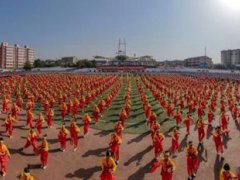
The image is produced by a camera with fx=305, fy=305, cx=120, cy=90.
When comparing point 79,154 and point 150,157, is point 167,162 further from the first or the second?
point 79,154

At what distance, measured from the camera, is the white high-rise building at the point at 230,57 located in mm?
163750

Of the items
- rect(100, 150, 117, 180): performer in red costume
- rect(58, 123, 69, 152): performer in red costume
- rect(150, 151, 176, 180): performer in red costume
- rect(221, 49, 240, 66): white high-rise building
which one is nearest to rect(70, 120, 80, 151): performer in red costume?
rect(58, 123, 69, 152): performer in red costume

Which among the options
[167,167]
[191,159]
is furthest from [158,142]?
[167,167]

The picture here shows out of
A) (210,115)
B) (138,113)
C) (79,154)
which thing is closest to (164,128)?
(210,115)

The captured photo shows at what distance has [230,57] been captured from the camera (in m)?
175

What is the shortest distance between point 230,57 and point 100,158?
17629 cm

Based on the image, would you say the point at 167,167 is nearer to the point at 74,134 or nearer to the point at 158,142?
the point at 158,142

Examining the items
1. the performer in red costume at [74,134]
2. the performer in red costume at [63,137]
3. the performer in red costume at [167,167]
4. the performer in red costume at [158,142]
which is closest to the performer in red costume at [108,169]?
the performer in red costume at [167,167]

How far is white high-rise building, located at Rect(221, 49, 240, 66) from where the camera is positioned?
6447 inches

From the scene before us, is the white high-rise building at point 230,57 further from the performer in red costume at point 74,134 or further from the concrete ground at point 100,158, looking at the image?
the performer in red costume at point 74,134

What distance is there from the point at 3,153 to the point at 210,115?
38.0 ft

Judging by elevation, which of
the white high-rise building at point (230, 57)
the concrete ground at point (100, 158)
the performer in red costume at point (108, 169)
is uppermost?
the white high-rise building at point (230, 57)

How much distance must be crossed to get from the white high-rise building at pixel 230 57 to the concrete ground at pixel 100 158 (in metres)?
153

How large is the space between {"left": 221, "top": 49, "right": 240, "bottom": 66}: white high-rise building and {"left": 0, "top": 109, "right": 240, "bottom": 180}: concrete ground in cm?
15293
